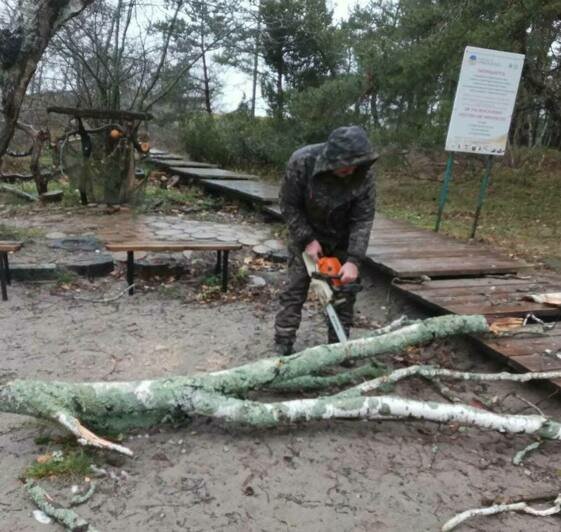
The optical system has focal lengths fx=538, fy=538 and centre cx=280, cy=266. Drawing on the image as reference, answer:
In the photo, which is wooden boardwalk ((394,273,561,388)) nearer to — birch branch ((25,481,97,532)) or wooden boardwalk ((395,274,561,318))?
wooden boardwalk ((395,274,561,318))

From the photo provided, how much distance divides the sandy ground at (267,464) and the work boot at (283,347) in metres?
0.12

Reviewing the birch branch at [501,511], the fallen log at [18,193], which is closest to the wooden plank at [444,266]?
the birch branch at [501,511]

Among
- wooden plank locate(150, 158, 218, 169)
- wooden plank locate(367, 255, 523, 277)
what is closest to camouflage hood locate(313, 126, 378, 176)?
wooden plank locate(367, 255, 523, 277)

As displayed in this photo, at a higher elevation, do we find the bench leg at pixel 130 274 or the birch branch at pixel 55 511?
the bench leg at pixel 130 274

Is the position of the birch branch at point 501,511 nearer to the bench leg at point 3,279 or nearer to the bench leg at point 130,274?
the bench leg at point 130,274

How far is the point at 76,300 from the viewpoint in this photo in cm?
450

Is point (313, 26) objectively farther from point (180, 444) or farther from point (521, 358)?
point (180, 444)

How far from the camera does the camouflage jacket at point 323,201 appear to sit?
10.5ft

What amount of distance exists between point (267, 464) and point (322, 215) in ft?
5.03

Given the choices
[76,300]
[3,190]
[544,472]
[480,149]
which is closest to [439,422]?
[544,472]

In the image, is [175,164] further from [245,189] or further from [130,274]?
[130,274]

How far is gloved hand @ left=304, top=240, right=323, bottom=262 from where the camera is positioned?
3258mm

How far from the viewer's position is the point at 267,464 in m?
2.46

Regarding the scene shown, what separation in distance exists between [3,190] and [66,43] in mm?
2697
